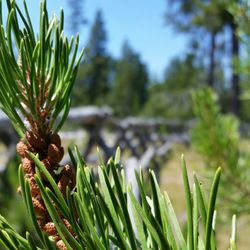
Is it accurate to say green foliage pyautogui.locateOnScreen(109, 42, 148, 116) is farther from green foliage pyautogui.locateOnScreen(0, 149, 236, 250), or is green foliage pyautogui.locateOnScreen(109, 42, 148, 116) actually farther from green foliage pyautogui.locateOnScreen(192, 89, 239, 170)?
green foliage pyautogui.locateOnScreen(0, 149, 236, 250)

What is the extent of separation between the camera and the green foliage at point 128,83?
2675 centimetres

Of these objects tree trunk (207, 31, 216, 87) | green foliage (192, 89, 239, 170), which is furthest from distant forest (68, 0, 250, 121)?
green foliage (192, 89, 239, 170)

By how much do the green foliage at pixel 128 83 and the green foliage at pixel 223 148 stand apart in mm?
23379

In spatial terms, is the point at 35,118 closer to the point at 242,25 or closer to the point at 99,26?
the point at 242,25

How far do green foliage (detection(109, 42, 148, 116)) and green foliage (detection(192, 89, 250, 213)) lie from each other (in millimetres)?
23379

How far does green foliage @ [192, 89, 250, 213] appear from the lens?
0.88m

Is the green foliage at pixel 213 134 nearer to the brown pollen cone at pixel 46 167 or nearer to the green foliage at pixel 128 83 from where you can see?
the brown pollen cone at pixel 46 167

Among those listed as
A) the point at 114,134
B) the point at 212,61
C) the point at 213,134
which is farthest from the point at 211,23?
the point at 213,134

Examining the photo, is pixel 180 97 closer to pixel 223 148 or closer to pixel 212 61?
pixel 212 61

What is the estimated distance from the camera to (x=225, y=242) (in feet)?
14.4

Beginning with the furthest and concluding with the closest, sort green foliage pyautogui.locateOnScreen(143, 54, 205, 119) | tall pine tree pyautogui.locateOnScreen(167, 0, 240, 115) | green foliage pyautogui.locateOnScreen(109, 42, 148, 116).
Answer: green foliage pyautogui.locateOnScreen(109, 42, 148, 116) → green foliage pyautogui.locateOnScreen(143, 54, 205, 119) → tall pine tree pyautogui.locateOnScreen(167, 0, 240, 115)

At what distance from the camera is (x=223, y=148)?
915 mm

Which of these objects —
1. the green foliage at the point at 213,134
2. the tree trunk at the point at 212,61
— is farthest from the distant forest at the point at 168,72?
the green foliage at the point at 213,134

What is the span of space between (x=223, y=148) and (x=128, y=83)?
28.2m
